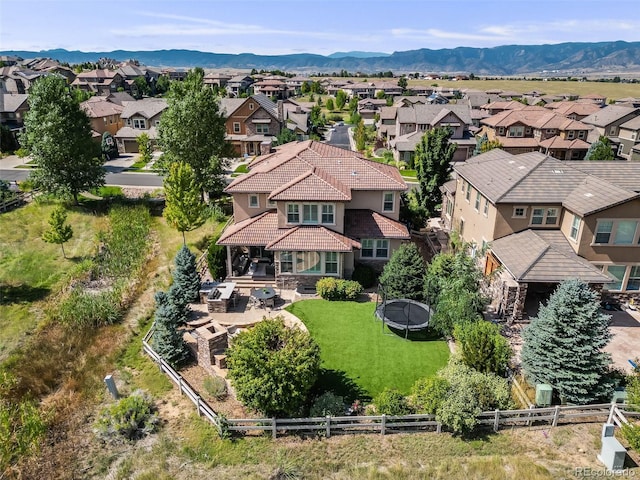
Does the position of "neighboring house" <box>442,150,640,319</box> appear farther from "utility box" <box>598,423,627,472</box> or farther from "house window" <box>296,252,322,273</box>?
"house window" <box>296,252,322,273</box>

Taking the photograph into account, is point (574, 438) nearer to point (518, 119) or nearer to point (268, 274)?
point (268, 274)

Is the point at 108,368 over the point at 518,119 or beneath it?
beneath

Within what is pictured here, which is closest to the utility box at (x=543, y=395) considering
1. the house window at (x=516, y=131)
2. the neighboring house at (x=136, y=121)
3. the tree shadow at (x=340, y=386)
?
the tree shadow at (x=340, y=386)

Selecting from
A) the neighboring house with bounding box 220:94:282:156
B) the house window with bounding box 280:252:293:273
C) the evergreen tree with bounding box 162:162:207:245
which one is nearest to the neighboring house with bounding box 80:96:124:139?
the neighboring house with bounding box 220:94:282:156

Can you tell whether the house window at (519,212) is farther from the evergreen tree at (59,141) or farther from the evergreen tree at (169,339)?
the evergreen tree at (59,141)

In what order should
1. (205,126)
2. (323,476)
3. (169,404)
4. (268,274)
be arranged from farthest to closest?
1. (205,126)
2. (268,274)
3. (169,404)
4. (323,476)

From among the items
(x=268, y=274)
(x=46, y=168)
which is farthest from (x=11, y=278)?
(x=268, y=274)
